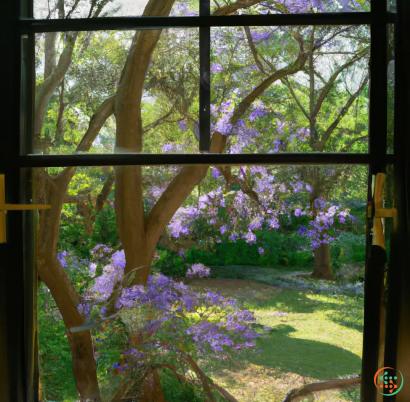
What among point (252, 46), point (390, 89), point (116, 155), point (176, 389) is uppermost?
point (252, 46)

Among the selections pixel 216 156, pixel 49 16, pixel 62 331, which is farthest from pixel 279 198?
pixel 49 16

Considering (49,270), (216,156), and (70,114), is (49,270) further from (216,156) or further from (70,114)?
(216,156)

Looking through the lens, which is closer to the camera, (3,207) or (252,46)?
(3,207)

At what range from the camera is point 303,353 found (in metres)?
1.38

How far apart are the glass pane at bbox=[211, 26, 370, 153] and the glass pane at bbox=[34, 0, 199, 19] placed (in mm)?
163

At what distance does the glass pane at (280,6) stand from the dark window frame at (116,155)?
40 millimetres

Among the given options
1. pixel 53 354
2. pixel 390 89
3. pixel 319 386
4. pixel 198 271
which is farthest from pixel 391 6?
pixel 53 354

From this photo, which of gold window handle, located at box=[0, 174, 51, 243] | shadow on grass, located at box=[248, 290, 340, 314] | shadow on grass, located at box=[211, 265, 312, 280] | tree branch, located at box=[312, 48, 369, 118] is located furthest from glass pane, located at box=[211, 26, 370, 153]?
gold window handle, located at box=[0, 174, 51, 243]

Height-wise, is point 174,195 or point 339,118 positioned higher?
point 339,118

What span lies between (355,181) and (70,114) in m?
1.11


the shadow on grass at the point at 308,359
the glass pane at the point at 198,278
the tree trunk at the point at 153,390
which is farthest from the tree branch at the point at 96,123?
the shadow on grass at the point at 308,359

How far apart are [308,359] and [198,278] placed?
50 centimetres

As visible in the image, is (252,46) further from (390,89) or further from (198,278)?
(198,278)

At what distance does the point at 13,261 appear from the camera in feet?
4.35
